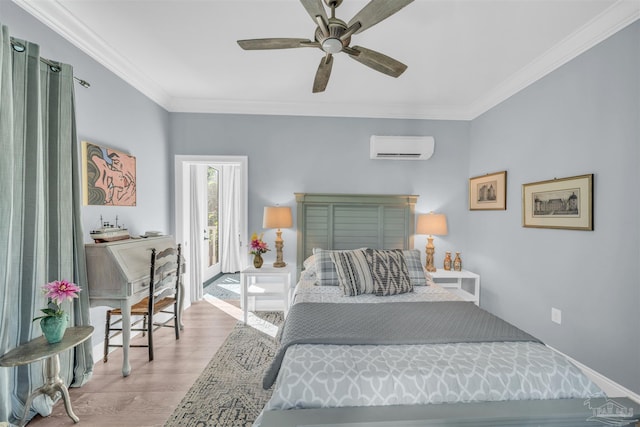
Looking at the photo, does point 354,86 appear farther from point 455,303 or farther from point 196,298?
point 196,298

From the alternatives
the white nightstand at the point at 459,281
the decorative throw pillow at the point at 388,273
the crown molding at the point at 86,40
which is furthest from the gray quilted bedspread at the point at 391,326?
the crown molding at the point at 86,40

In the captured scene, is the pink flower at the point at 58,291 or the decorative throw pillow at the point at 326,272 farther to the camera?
the decorative throw pillow at the point at 326,272

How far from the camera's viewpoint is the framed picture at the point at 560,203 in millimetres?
2199

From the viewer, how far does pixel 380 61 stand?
6.18ft

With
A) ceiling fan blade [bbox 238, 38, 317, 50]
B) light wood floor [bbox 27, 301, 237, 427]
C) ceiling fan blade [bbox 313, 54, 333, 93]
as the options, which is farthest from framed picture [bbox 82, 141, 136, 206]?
ceiling fan blade [bbox 313, 54, 333, 93]

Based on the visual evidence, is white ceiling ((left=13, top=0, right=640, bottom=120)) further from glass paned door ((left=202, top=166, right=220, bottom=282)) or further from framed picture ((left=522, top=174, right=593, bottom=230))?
glass paned door ((left=202, top=166, right=220, bottom=282))

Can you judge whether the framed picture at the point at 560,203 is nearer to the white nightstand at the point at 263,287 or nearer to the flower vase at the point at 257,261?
the white nightstand at the point at 263,287

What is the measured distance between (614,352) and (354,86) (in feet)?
10.2

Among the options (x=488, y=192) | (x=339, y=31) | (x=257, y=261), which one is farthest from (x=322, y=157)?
(x=339, y=31)

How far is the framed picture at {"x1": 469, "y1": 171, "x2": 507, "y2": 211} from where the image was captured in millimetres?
3141

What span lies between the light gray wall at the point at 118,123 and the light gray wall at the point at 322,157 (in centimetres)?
38

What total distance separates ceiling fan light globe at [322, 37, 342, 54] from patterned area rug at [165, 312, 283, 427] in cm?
228

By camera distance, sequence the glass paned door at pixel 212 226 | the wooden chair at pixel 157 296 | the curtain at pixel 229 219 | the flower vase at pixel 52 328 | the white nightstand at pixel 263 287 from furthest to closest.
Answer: the curtain at pixel 229 219
the glass paned door at pixel 212 226
the white nightstand at pixel 263 287
the wooden chair at pixel 157 296
the flower vase at pixel 52 328

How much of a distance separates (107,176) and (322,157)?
2.28 m
